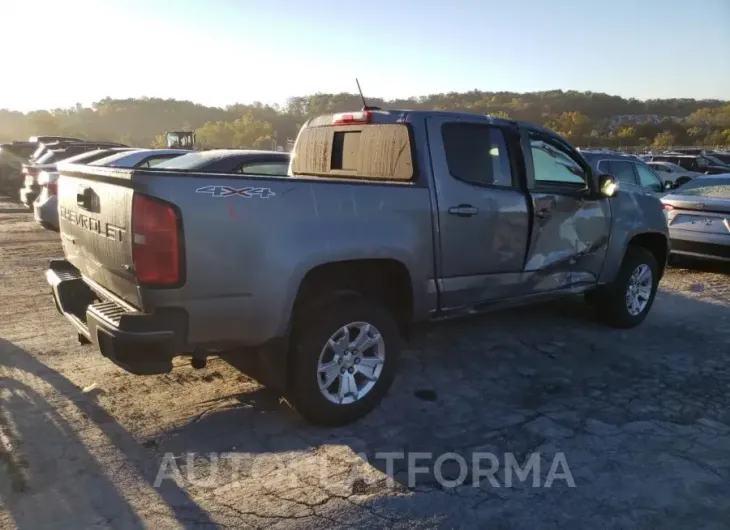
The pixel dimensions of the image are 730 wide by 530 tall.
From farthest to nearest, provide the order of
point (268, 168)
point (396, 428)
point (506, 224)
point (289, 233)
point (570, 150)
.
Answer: point (268, 168)
point (570, 150)
point (506, 224)
point (396, 428)
point (289, 233)

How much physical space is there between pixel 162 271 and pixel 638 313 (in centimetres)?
502

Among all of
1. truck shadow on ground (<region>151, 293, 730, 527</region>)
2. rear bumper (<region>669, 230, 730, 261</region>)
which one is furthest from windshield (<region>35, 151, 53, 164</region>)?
rear bumper (<region>669, 230, 730, 261</region>)

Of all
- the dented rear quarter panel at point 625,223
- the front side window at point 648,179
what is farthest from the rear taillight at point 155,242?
the front side window at point 648,179

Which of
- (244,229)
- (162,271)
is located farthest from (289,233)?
(162,271)

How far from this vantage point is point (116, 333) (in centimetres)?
316

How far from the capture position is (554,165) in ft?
17.7

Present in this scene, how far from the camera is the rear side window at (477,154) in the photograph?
451 cm

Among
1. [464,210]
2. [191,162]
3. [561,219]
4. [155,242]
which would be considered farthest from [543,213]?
[191,162]

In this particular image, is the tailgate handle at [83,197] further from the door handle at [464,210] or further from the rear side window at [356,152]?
the door handle at [464,210]

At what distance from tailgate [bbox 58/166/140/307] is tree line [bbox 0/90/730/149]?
33213 millimetres

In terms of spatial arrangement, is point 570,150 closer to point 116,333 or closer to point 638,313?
point 638,313

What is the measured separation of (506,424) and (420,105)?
4389cm

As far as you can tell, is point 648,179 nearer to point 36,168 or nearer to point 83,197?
point 83,197

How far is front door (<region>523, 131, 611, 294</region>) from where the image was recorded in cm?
502
